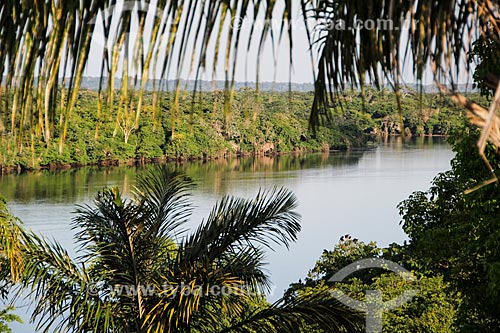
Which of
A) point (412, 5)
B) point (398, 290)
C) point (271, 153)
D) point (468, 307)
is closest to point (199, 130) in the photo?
point (271, 153)

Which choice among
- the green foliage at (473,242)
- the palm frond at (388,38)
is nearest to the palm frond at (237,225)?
the green foliage at (473,242)

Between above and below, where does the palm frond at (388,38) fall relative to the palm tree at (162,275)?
above

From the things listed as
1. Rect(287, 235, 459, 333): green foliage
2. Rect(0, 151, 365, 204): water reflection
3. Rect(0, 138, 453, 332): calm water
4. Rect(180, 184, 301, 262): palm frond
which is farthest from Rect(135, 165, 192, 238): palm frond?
Rect(0, 151, 365, 204): water reflection

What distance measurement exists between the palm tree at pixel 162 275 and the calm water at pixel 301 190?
50.1ft

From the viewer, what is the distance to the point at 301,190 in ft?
132

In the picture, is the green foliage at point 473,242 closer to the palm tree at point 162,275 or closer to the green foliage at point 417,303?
the palm tree at point 162,275

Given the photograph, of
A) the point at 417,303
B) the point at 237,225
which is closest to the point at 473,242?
the point at 237,225

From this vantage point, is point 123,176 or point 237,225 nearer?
point 237,225

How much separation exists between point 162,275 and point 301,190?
34682 millimetres

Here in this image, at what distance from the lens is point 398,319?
12117 mm

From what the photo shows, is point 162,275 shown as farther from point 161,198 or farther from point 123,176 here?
point 123,176

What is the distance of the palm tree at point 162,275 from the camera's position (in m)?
5.38

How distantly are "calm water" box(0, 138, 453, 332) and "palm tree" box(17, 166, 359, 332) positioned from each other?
1528 cm

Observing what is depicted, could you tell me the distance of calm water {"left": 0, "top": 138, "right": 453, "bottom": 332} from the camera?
28.4 meters
